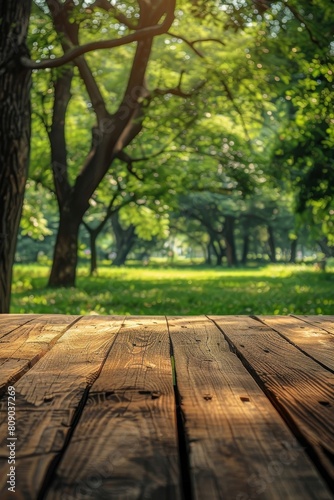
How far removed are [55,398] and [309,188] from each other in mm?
13388

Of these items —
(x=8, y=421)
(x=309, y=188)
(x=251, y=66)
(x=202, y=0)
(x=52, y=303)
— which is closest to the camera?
(x=8, y=421)

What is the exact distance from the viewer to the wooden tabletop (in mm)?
1423

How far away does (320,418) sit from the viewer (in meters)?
1.90

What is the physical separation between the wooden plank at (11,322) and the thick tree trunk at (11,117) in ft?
8.62

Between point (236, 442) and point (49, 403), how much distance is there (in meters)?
0.72

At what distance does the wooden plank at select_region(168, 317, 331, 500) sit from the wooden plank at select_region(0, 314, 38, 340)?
1497 mm

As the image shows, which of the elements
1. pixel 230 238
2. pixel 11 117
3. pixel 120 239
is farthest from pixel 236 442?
pixel 230 238

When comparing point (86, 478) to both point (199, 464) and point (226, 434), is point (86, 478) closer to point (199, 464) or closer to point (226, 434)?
point (199, 464)

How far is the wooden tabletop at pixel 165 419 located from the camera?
4.67 feet

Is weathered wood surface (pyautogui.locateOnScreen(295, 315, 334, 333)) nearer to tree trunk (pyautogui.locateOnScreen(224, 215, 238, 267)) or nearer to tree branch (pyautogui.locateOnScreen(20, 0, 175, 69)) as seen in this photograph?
tree branch (pyautogui.locateOnScreen(20, 0, 175, 69))

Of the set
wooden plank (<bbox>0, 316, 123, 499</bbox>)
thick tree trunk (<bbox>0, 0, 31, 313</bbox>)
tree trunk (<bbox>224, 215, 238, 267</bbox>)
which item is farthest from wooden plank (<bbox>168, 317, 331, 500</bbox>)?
tree trunk (<bbox>224, 215, 238, 267</bbox>)

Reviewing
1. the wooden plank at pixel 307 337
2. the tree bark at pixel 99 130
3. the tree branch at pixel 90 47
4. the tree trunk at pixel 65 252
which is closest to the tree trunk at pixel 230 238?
the tree trunk at pixel 65 252

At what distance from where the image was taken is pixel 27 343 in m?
3.22

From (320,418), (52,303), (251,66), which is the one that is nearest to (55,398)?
(320,418)
